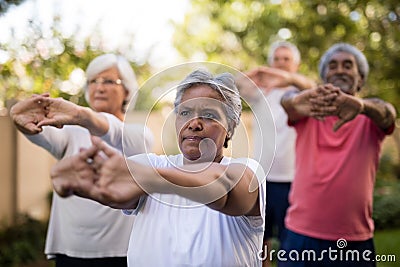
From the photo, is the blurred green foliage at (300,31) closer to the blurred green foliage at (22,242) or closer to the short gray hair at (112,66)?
the short gray hair at (112,66)

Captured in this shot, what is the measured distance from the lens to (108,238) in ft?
9.04

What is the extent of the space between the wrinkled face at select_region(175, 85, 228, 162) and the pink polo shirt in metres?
1.38

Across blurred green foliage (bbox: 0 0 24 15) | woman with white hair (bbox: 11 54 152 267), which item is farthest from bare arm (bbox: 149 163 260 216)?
blurred green foliage (bbox: 0 0 24 15)

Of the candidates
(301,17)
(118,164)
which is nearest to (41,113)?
(118,164)

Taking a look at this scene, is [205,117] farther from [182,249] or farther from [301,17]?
[301,17]

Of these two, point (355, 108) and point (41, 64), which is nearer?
point (355, 108)

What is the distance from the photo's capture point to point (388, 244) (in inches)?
223

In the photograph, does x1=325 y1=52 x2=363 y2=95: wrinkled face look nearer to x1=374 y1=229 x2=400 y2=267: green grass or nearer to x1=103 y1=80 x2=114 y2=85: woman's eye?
x1=103 y1=80 x2=114 y2=85: woman's eye

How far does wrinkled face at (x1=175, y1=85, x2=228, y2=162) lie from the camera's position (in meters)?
1.54

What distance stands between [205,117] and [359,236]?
156 centimetres

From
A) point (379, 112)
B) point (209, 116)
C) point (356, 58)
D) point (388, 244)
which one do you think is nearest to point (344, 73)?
point (356, 58)

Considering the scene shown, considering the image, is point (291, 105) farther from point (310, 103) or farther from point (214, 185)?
point (214, 185)

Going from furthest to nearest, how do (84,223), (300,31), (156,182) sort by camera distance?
(300,31), (84,223), (156,182)

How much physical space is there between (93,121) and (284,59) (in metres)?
2.28
